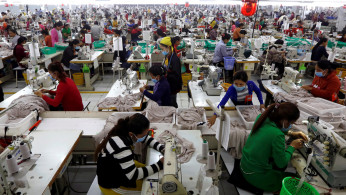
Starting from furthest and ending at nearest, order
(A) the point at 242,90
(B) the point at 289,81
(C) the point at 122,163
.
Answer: (B) the point at 289,81 → (A) the point at 242,90 → (C) the point at 122,163

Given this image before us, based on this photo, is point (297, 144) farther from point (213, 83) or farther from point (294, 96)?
point (213, 83)

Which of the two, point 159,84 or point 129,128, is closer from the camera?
point 129,128

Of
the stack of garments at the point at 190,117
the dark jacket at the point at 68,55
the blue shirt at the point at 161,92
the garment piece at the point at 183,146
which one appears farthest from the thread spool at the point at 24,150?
the dark jacket at the point at 68,55

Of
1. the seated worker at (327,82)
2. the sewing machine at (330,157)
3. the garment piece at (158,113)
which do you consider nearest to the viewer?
the sewing machine at (330,157)

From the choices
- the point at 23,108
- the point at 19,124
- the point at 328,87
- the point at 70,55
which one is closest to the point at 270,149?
the point at 328,87

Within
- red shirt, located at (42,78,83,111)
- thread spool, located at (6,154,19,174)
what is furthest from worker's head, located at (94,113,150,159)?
red shirt, located at (42,78,83,111)

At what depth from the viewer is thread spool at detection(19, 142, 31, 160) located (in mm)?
2367

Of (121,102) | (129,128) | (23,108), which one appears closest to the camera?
(129,128)

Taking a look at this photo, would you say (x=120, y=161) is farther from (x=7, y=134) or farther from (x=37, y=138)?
(x=7, y=134)

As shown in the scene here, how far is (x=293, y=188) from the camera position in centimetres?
215

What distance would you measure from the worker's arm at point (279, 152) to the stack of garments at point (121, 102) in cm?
228

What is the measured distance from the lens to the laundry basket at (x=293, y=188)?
2.01 m

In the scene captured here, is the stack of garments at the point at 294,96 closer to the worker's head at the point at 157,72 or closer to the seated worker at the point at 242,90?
the seated worker at the point at 242,90

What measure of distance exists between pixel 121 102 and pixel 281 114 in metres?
2.60
